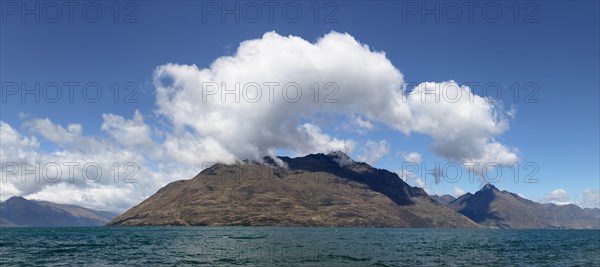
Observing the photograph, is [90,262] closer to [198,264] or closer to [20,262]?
[20,262]

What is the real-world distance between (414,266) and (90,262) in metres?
51.7

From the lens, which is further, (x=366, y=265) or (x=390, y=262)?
(x=390, y=262)

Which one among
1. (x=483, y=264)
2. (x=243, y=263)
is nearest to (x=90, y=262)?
(x=243, y=263)

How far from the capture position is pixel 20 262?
70000 mm

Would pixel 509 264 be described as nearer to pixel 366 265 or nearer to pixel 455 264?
pixel 455 264

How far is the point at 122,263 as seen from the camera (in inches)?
2707

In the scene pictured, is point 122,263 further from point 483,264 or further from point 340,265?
point 483,264

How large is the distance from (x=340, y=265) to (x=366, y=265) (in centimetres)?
438

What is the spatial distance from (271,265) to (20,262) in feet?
133

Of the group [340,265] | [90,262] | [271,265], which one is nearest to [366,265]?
[340,265]

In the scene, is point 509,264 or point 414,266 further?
point 509,264

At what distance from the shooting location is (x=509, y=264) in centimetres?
7456

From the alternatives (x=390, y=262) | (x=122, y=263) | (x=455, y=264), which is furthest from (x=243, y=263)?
(x=455, y=264)

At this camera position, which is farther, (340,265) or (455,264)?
(455,264)
